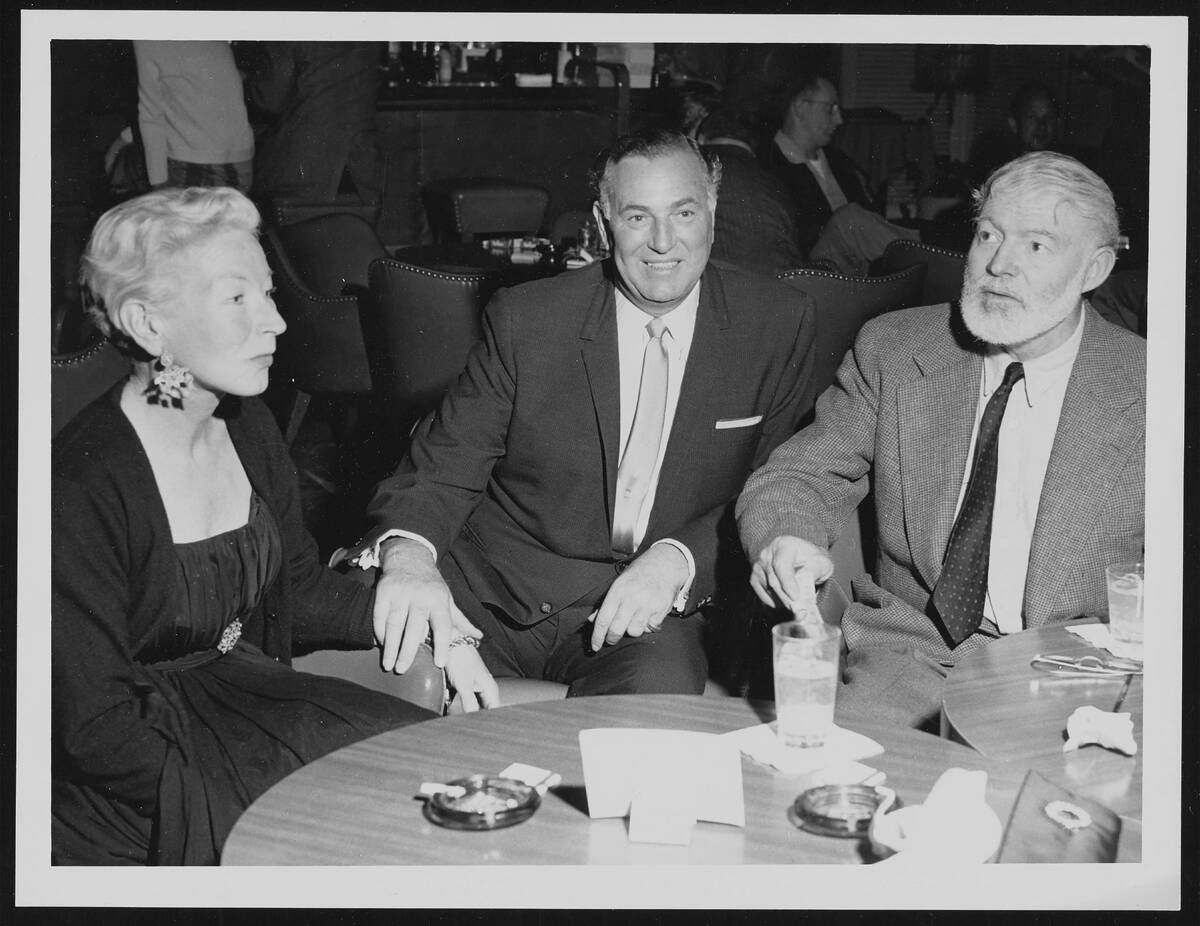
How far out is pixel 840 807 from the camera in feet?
5.36

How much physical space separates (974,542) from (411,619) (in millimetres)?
1071

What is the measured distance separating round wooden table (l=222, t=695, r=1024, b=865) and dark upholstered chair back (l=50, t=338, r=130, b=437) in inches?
33.9

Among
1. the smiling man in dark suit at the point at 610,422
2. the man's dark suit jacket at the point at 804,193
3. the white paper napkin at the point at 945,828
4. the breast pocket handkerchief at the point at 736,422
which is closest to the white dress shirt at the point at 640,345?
the smiling man in dark suit at the point at 610,422

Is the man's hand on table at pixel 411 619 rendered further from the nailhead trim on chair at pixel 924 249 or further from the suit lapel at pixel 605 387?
the nailhead trim on chair at pixel 924 249

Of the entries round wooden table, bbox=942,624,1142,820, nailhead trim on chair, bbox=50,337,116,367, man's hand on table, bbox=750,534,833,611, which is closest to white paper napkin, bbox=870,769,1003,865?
round wooden table, bbox=942,624,1142,820

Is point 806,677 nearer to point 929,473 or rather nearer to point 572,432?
point 929,473

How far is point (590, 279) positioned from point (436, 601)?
0.84 meters

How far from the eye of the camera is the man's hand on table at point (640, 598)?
2.62 m

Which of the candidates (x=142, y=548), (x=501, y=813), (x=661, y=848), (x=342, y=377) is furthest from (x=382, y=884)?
(x=342, y=377)

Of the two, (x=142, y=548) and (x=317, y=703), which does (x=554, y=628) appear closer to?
(x=317, y=703)

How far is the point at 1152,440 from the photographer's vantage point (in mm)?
2332

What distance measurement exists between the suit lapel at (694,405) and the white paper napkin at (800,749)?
970 millimetres

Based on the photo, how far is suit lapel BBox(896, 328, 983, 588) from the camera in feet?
8.55

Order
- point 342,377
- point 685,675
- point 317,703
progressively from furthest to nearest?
point 342,377 < point 685,675 < point 317,703
